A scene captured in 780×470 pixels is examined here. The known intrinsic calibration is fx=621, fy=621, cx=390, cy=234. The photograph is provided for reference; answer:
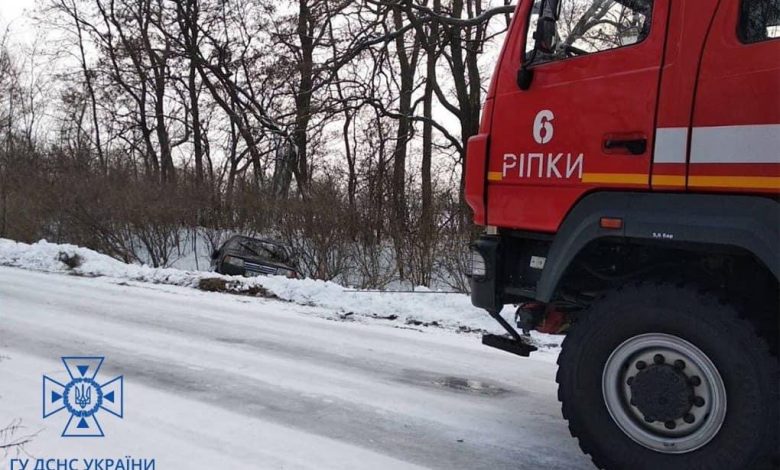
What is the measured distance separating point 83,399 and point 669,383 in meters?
3.93

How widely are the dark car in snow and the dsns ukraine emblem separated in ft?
27.4

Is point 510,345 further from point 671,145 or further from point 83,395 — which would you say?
point 83,395

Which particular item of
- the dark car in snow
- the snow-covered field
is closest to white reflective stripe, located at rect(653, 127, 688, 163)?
the snow-covered field

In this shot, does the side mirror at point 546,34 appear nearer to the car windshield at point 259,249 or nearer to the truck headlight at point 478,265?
the truck headlight at point 478,265

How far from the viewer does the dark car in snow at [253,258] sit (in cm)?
1370

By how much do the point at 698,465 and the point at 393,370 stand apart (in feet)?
9.63

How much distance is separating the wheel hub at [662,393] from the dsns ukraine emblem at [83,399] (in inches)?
124

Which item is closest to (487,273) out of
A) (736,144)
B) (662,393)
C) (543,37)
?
(662,393)

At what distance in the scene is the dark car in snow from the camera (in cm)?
1370

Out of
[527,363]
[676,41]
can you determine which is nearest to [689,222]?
[676,41]

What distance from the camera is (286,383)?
5.03 metres

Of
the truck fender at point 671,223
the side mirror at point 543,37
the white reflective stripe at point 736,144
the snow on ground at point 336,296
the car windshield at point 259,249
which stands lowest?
the snow on ground at point 336,296

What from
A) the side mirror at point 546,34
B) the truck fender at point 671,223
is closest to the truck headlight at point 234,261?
the truck fender at point 671,223

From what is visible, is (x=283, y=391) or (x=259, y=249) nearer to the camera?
(x=283, y=391)
